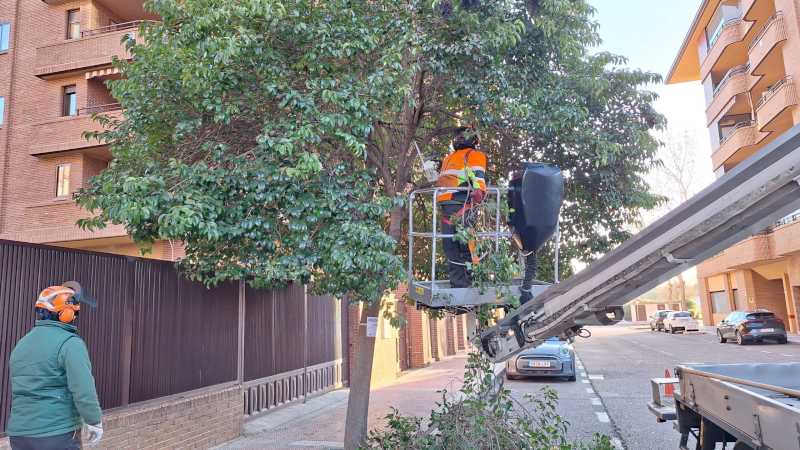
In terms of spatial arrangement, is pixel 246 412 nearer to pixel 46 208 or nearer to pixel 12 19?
pixel 46 208

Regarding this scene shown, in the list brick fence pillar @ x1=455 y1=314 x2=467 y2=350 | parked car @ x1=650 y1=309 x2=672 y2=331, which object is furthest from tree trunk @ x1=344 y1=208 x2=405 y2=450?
parked car @ x1=650 y1=309 x2=672 y2=331

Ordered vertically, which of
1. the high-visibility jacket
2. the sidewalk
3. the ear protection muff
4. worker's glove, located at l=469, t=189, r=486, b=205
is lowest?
the sidewalk

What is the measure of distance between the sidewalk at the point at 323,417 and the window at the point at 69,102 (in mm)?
11664

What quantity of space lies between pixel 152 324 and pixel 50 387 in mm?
3454

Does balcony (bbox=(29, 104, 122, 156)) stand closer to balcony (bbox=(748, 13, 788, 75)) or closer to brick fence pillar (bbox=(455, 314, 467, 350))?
brick fence pillar (bbox=(455, 314, 467, 350))

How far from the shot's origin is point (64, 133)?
54.7ft

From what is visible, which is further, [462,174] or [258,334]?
[258,334]

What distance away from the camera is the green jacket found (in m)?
3.72

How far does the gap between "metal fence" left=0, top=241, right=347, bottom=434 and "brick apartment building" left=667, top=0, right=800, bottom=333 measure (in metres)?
23.6

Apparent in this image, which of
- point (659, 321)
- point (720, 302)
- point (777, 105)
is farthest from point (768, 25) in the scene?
point (720, 302)

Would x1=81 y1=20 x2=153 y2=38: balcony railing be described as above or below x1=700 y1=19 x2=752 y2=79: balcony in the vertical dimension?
below

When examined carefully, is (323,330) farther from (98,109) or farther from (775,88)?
(775,88)

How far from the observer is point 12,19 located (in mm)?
18375

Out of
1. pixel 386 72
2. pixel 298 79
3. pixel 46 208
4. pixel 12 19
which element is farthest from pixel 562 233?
pixel 12 19
